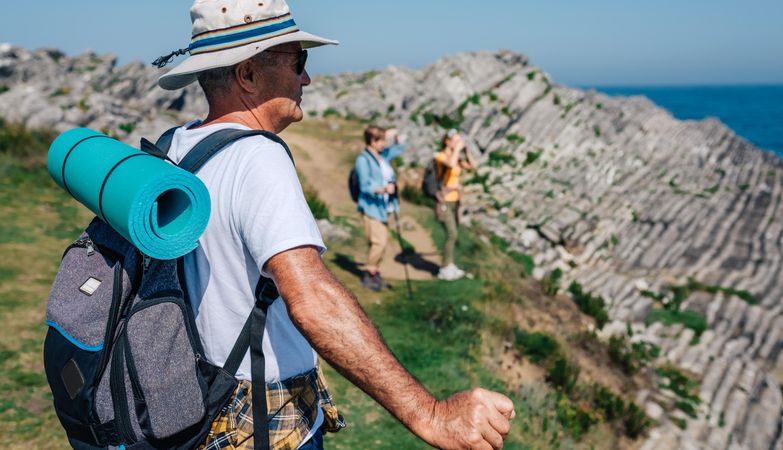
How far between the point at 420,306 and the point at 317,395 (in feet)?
23.2

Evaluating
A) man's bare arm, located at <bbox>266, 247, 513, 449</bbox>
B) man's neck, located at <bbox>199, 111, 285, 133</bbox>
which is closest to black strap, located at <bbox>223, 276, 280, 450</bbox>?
man's bare arm, located at <bbox>266, 247, 513, 449</bbox>

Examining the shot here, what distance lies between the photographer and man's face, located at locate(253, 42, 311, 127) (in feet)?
6.66

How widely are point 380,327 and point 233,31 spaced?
6.52 metres

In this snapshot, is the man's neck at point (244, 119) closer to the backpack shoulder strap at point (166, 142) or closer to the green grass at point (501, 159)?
the backpack shoulder strap at point (166, 142)

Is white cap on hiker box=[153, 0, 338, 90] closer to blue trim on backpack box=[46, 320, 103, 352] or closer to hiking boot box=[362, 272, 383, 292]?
blue trim on backpack box=[46, 320, 103, 352]

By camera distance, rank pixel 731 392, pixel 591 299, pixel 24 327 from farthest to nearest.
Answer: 1. pixel 591 299
2. pixel 731 392
3. pixel 24 327

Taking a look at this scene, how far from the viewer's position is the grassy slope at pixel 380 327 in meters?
5.52

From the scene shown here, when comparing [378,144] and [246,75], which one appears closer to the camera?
[246,75]

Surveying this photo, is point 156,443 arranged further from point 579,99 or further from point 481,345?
point 579,99

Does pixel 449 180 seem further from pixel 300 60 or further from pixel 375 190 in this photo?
pixel 300 60

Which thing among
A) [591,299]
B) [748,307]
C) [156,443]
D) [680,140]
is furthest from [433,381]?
[680,140]

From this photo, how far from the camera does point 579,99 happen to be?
3412 cm

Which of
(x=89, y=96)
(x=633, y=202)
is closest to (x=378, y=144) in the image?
(x=89, y=96)

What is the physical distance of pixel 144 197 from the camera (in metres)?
1.55
